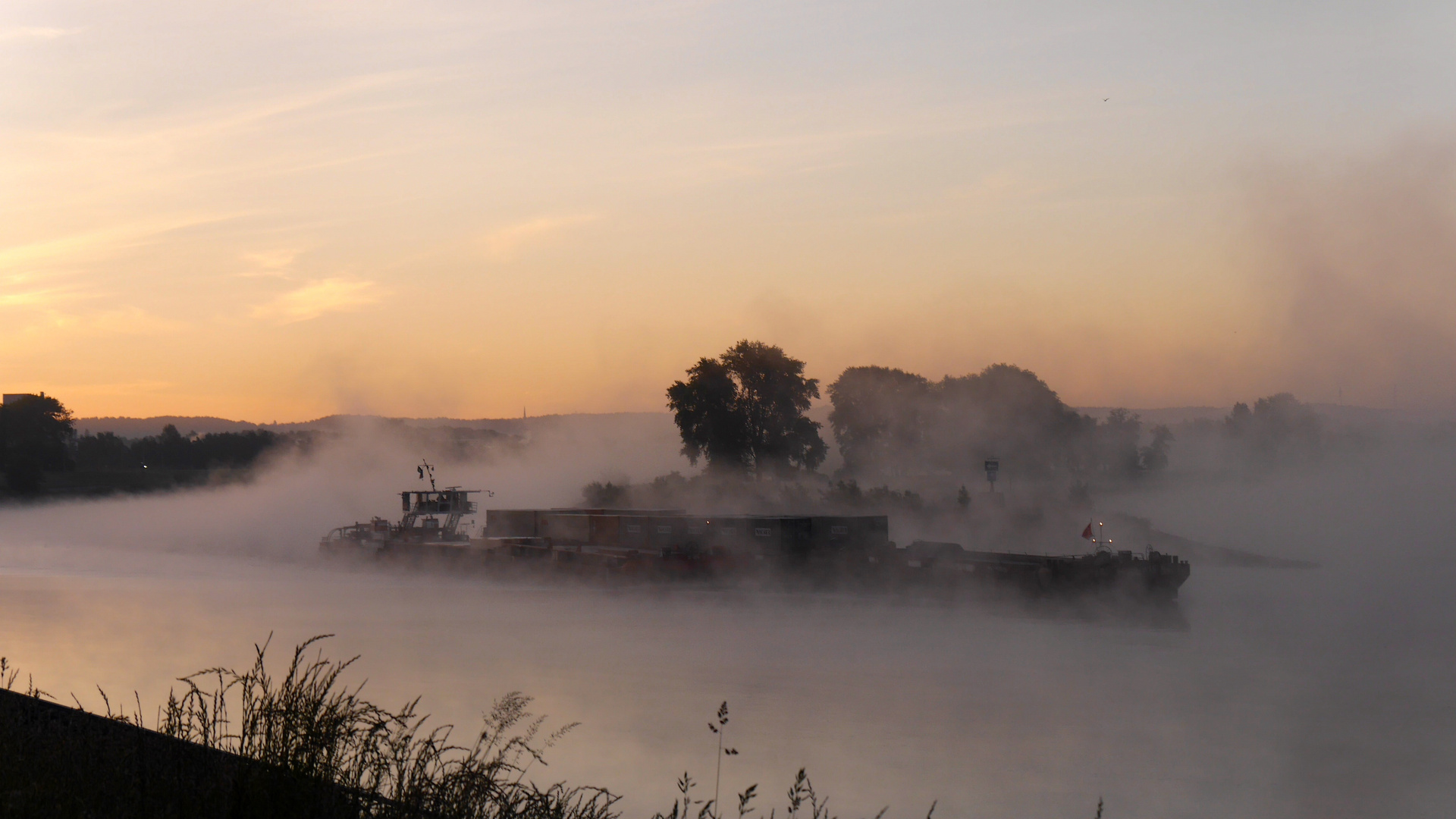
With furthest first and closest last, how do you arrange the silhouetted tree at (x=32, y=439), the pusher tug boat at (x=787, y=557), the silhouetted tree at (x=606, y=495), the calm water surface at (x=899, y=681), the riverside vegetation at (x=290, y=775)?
the silhouetted tree at (x=32, y=439) < the silhouetted tree at (x=606, y=495) < the pusher tug boat at (x=787, y=557) < the calm water surface at (x=899, y=681) < the riverside vegetation at (x=290, y=775)

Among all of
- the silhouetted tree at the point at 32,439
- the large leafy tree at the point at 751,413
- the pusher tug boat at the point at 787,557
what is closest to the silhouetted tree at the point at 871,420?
the large leafy tree at the point at 751,413

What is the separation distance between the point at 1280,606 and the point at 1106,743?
89.3ft

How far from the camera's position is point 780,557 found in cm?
4438

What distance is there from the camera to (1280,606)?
43.8 m

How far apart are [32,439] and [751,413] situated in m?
76.8

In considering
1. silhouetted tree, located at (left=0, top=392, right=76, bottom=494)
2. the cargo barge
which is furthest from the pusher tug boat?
silhouetted tree, located at (left=0, top=392, right=76, bottom=494)

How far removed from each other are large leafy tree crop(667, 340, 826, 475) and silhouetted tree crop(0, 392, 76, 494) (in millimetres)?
68955

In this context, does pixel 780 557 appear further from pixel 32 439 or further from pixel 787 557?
pixel 32 439

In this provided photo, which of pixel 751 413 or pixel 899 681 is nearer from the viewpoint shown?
pixel 899 681

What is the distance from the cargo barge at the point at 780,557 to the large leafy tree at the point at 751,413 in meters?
26.3

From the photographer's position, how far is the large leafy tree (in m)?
82.2

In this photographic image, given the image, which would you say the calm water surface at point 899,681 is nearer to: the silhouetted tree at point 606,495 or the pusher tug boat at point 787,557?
the pusher tug boat at point 787,557

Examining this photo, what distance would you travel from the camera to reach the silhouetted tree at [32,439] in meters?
109

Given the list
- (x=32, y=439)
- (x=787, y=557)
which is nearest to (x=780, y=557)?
(x=787, y=557)
